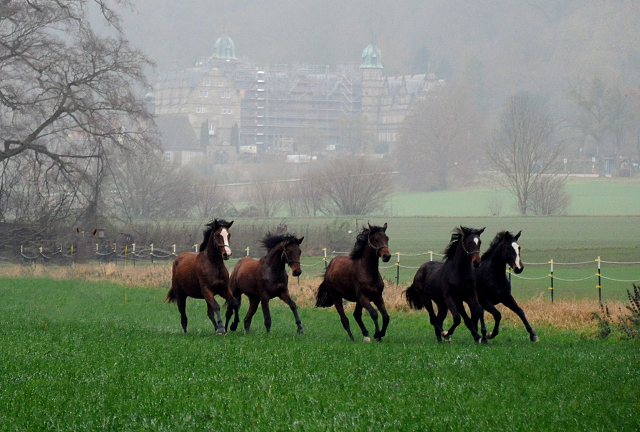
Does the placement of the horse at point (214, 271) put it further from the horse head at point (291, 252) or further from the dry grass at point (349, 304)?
the dry grass at point (349, 304)

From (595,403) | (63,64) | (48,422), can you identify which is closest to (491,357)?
(595,403)

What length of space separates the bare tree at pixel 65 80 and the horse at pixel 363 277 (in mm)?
23566

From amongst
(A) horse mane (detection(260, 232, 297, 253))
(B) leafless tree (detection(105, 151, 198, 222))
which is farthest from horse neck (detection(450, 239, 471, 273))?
(B) leafless tree (detection(105, 151, 198, 222))

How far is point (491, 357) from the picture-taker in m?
12.5

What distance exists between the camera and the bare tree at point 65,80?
3734cm

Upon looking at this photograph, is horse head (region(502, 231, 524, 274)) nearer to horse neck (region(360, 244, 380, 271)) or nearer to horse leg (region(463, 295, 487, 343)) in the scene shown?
horse leg (region(463, 295, 487, 343))

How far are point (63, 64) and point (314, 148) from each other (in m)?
158

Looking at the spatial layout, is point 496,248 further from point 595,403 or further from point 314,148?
point 314,148

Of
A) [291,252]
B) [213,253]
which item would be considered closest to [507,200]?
[291,252]

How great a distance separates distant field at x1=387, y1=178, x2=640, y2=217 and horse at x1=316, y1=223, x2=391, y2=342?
7771 cm

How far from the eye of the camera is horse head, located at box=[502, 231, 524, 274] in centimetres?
1554

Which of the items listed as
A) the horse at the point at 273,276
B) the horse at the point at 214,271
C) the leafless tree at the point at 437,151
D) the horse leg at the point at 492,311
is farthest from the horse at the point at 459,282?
the leafless tree at the point at 437,151

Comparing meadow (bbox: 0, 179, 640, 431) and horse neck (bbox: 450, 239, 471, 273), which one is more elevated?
horse neck (bbox: 450, 239, 471, 273)

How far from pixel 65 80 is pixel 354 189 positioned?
4994cm
